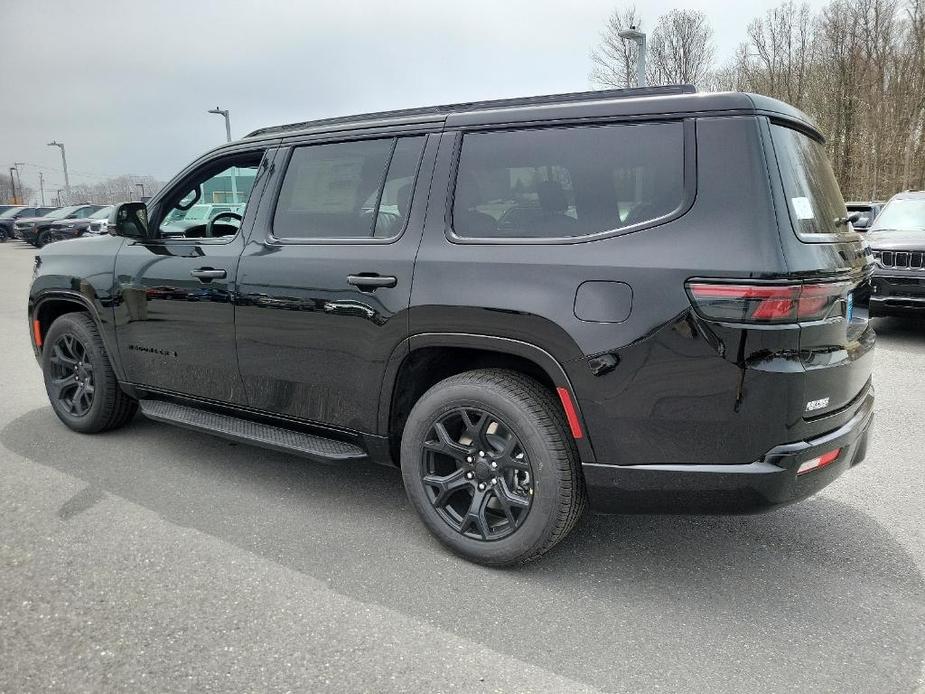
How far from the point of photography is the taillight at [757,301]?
2344 millimetres

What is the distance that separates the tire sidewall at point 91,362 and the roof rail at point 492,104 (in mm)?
1735

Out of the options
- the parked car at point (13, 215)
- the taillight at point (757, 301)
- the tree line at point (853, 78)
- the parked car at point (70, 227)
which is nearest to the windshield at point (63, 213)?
the parked car at point (70, 227)

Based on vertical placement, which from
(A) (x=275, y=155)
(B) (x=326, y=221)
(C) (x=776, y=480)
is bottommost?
(C) (x=776, y=480)

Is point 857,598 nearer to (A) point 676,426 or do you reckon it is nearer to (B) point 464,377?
(A) point 676,426

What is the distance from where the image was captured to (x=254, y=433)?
370cm

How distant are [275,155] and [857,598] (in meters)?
3.31

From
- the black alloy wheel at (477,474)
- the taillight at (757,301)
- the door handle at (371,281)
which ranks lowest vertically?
the black alloy wheel at (477,474)

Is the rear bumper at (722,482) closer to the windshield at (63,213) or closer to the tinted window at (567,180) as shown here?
the tinted window at (567,180)

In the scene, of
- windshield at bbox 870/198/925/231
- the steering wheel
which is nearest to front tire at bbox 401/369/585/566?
the steering wheel

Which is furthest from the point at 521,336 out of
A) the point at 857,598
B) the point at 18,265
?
the point at 18,265

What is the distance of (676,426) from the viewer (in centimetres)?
252

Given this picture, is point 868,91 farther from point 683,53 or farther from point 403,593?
point 403,593

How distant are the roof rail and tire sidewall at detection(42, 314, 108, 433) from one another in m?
1.73

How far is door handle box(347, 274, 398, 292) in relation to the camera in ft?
10.2
